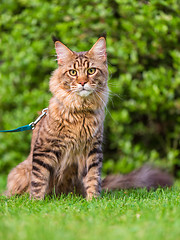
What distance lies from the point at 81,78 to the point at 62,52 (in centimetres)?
37

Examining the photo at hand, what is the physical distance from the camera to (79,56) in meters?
3.36

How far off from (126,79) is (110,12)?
1.01 metres

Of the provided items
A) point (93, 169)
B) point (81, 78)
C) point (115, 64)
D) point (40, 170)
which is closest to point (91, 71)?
point (81, 78)

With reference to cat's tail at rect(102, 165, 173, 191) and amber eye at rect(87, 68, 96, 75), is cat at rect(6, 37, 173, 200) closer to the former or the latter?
amber eye at rect(87, 68, 96, 75)

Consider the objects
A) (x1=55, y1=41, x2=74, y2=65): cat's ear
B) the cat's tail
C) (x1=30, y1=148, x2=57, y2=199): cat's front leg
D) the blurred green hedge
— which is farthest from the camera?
the blurred green hedge

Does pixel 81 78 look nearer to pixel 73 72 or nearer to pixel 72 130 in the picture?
pixel 73 72

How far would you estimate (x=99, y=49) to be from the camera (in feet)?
11.1

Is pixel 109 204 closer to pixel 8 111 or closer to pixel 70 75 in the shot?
pixel 70 75

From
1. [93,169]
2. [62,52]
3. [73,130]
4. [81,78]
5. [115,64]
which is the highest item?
[115,64]

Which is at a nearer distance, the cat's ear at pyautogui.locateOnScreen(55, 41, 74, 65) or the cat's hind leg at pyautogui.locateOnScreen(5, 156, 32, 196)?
the cat's ear at pyautogui.locateOnScreen(55, 41, 74, 65)

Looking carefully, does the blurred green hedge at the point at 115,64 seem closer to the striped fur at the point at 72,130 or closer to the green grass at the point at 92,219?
the striped fur at the point at 72,130

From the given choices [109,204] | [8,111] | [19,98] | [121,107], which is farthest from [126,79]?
[109,204]

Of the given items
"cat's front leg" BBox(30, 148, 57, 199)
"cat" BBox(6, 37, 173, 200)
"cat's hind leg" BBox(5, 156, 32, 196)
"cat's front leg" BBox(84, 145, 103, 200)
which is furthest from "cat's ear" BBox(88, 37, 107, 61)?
"cat's hind leg" BBox(5, 156, 32, 196)

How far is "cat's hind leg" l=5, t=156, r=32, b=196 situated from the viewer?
355 cm
